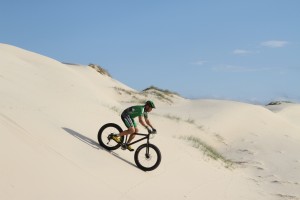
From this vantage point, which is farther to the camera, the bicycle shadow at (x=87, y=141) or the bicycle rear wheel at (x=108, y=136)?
the bicycle rear wheel at (x=108, y=136)

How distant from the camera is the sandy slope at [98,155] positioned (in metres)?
8.27

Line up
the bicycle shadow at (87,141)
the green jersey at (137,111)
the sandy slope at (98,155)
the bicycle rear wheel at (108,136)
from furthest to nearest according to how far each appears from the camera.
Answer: the bicycle rear wheel at (108,136) → the bicycle shadow at (87,141) → the green jersey at (137,111) → the sandy slope at (98,155)

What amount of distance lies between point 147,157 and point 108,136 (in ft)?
3.70

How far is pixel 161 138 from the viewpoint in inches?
629

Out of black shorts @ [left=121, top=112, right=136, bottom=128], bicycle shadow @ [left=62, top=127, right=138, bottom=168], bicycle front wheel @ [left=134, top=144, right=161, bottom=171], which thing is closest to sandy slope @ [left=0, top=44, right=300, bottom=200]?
bicycle shadow @ [left=62, top=127, right=138, bottom=168]

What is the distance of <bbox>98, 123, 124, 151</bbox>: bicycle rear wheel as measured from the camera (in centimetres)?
1162

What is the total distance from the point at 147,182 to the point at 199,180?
264cm

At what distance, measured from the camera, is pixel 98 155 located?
10.9m

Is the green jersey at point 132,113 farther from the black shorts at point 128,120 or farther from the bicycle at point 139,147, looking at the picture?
the bicycle at point 139,147

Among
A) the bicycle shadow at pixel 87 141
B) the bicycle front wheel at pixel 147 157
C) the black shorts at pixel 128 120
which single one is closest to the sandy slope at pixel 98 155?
the bicycle shadow at pixel 87 141

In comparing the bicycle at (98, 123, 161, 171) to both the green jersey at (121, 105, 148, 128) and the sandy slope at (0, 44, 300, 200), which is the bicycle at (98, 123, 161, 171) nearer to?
the sandy slope at (0, 44, 300, 200)

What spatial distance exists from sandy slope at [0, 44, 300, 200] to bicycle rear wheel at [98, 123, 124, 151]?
23 centimetres

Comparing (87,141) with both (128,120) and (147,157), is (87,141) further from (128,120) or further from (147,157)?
(147,157)

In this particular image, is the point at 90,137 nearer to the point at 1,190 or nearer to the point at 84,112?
the point at 84,112
